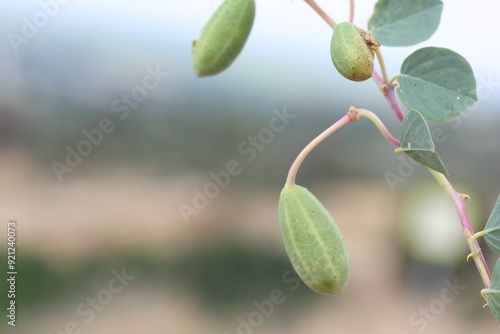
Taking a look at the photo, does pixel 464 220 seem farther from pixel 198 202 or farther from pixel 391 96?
pixel 198 202

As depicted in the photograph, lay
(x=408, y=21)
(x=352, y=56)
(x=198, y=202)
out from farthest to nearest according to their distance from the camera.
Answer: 1. (x=198, y=202)
2. (x=408, y=21)
3. (x=352, y=56)

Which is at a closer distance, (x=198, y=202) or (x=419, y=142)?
(x=419, y=142)

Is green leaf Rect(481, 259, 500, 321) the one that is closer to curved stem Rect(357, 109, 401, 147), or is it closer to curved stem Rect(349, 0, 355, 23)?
curved stem Rect(357, 109, 401, 147)

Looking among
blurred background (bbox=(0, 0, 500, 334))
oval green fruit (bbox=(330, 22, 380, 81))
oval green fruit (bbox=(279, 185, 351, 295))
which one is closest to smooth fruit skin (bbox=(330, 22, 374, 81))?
oval green fruit (bbox=(330, 22, 380, 81))

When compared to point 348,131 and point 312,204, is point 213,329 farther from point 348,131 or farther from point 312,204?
point 312,204

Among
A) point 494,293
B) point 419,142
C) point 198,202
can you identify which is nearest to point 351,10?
point 419,142

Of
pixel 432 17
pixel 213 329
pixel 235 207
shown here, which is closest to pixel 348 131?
pixel 235 207
